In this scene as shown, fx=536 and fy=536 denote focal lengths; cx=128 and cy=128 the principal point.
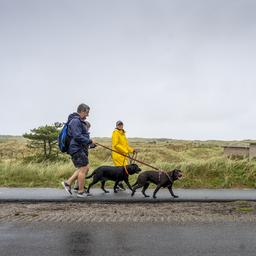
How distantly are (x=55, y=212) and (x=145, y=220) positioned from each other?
2.13m

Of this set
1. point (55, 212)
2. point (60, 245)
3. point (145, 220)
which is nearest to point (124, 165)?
point (55, 212)

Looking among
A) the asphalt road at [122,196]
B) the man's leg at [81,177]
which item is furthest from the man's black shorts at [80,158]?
the asphalt road at [122,196]

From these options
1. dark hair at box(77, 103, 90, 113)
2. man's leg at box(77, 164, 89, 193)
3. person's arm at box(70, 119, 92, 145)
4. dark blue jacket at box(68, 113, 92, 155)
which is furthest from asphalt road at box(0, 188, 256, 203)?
dark hair at box(77, 103, 90, 113)

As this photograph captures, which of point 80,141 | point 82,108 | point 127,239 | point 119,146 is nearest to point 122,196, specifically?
point 80,141

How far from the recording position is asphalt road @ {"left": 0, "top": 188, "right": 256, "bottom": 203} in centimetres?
1275

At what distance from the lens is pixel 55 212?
10578mm

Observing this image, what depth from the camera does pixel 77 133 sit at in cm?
1327

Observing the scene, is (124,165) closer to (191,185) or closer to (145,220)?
(191,185)

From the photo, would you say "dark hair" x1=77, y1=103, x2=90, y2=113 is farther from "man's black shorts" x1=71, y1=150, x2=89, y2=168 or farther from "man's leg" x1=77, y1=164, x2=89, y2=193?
"man's leg" x1=77, y1=164, x2=89, y2=193

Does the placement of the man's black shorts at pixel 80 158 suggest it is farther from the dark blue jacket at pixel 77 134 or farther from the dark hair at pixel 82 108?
the dark hair at pixel 82 108

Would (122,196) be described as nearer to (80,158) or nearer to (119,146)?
(80,158)

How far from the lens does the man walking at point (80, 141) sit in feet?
43.7

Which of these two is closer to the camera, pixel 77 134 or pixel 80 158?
pixel 77 134

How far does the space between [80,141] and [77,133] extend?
0.23 meters
